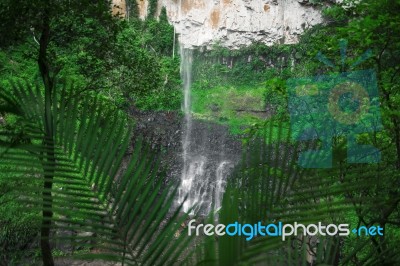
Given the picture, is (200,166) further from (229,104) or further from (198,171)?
(229,104)

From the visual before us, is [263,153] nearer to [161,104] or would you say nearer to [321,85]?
[321,85]

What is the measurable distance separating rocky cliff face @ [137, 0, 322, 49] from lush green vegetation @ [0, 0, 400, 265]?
1487cm

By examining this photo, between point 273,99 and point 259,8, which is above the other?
point 259,8

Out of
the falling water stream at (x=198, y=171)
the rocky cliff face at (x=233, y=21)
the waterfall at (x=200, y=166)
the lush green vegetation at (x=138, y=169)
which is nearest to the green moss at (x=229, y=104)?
the waterfall at (x=200, y=166)

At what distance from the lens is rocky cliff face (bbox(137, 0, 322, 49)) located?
71.8 ft

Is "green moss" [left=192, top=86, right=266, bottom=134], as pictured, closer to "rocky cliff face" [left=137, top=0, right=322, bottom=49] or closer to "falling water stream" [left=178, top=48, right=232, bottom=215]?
"falling water stream" [left=178, top=48, right=232, bottom=215]

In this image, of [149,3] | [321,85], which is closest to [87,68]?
[321,85]

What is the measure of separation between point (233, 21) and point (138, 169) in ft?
71.3

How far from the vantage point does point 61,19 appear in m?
4.70

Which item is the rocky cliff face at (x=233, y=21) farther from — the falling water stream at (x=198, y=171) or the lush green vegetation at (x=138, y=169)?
the lush green vegetation at (x=138, y=169)

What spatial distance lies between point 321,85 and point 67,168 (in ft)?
13.8

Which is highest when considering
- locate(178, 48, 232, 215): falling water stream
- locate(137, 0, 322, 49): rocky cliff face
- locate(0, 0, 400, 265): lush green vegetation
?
locate(137, 0, 322, 49): rocky cliff face

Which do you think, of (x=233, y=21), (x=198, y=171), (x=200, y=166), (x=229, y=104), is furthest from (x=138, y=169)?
(x=233, y=21)

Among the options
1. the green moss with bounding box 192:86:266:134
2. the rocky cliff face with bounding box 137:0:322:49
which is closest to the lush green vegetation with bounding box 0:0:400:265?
the green moss with bounding box 192:86:266:134
